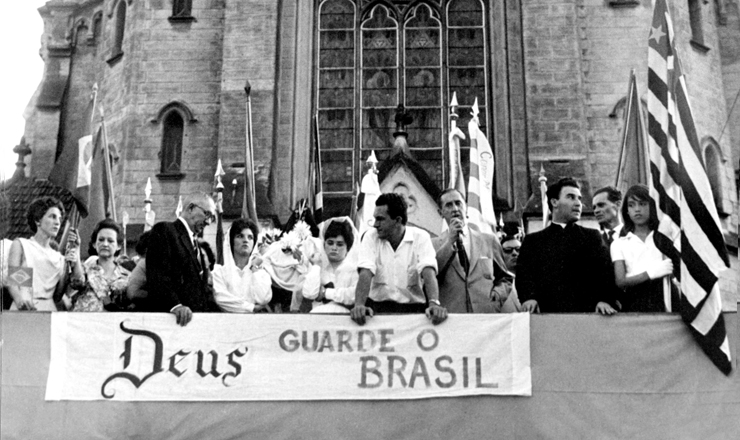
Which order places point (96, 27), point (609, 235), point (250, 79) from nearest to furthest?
1. point (609, 235)
2. point (250, 79)
3. point (96, 27)

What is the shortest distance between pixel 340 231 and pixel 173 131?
12825mm

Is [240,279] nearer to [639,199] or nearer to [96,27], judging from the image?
[639,199]

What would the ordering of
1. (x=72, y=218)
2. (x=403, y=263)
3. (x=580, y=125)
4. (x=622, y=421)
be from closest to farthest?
(x=622, y=421), (x=403, y=263), (x=72, y=218), (x=580, y=125)

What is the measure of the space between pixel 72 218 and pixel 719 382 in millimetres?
9151

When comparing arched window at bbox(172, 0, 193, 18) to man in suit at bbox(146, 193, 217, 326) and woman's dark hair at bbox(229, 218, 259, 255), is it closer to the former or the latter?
woman's dark hair at bbox(229, 218, 259, 255)

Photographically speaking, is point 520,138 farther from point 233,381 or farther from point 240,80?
point 233,381

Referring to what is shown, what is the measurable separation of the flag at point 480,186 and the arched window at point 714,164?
23.1ft

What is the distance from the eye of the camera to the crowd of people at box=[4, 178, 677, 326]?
8109 millimetres

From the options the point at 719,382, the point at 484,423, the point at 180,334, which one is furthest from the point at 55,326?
the point at 719,382

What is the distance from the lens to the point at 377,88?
69.6 feet

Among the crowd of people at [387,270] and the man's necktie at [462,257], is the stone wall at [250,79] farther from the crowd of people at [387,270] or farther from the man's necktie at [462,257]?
the man's necktie at [462,257]

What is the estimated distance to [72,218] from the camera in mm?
14297

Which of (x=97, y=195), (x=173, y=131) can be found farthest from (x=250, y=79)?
(x=97, y=195)

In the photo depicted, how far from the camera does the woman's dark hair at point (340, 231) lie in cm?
901
